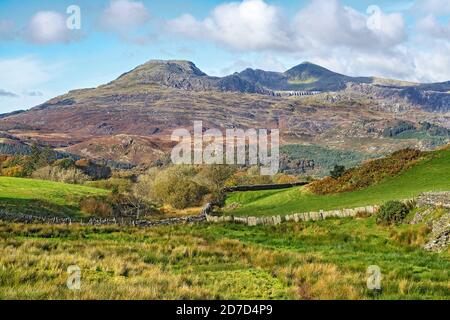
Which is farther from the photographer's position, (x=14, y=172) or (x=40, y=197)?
(x=14, y=172)

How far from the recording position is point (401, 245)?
80.0 ft

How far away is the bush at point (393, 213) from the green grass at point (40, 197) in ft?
120

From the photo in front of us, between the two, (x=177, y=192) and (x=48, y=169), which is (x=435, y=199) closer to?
(x=177, y=192)

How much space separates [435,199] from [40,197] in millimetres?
46174

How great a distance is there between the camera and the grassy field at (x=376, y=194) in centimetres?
3572

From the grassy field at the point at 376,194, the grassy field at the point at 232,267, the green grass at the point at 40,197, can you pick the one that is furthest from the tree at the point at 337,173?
the green grass at the point at 40,197

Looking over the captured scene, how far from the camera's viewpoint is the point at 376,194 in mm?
38656

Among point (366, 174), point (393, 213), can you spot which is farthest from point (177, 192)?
point (393, 213)

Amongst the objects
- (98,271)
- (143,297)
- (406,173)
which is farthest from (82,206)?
(143,297)

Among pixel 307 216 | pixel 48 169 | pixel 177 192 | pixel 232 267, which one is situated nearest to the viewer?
pixel 232 267

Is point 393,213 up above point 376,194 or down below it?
below

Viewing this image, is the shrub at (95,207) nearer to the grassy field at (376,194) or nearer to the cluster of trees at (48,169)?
the grassy field at (376,194)
